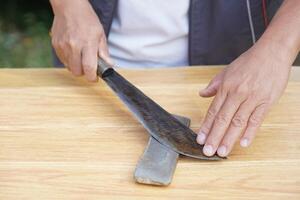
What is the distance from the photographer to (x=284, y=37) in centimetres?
89

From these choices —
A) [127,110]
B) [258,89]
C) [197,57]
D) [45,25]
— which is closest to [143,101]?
[127,110]

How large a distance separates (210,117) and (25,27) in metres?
2.32

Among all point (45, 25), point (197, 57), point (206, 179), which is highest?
point (206, 179)

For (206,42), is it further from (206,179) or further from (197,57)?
(206,179)

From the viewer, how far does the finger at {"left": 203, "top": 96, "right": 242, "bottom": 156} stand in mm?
790

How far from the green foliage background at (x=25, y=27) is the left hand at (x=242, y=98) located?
200 cm

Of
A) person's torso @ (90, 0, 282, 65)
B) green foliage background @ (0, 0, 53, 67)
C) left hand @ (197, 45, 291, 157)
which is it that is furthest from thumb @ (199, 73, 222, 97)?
green foliage background @ (0, 0, 53, 67)

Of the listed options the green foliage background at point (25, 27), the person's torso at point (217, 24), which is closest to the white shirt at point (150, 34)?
the person's torso at point (217, 24)

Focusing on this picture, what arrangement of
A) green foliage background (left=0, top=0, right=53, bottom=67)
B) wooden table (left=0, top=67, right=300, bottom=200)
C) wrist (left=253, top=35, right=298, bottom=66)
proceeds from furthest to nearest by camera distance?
green foliage background (left=0, top=0, right=53, bottom=67), wrist (left=253, top=35, right=298, bottom=66), wooden table (left=0, top=67, right=300, bottom=200)

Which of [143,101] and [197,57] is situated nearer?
[143,101]

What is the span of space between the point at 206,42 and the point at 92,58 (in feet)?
0.85

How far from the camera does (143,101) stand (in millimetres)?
873

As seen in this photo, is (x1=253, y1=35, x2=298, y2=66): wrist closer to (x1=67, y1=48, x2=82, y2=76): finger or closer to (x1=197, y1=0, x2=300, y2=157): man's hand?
(x1=197, y1=0, x2=300, y2=157): man's hand

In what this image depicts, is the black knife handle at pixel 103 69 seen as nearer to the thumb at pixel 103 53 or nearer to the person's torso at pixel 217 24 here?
the thumb at pixel 103 53
